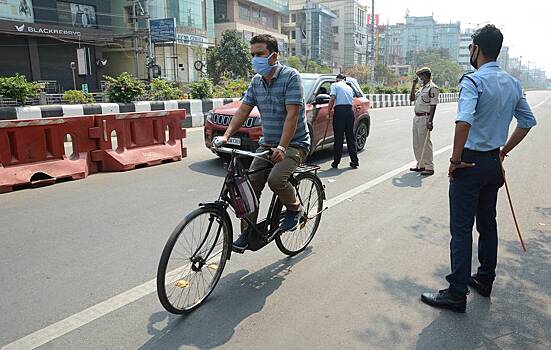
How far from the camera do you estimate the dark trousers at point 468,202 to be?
3.19 metres

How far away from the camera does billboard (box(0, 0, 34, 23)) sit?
3394cm

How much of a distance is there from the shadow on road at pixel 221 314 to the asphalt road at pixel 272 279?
12mm

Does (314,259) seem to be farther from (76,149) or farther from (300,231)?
(76,149)

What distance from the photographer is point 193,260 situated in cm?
336

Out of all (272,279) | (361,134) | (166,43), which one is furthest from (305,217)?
(166,43)

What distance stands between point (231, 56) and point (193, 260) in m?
47.3

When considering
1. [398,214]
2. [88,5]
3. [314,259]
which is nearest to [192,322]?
[314,259]

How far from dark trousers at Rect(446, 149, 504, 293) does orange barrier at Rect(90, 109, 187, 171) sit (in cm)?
600

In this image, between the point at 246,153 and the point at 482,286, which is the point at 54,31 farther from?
the point at 482,286

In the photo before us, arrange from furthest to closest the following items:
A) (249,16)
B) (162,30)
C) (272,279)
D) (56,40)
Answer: (249,16)
(162,30)
(56,40)
(272,279)

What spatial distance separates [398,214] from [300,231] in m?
1.76

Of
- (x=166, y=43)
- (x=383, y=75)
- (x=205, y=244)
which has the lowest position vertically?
(x=205, y=244)

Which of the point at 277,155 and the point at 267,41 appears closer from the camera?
the point at 277,155

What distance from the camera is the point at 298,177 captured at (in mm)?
4168
